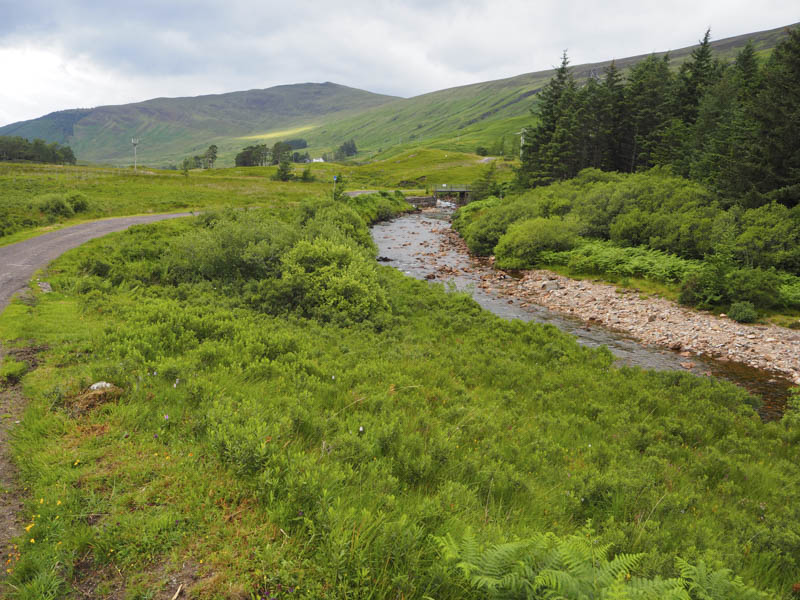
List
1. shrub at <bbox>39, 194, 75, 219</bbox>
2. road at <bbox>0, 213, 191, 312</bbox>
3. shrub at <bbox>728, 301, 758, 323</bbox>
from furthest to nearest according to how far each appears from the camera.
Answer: shrub at <bbox>39, 194, 75, 219</bbox>
shrub at <bbox>728, 301, 758, 323</bbox>
road at <bbox>0, 213, 191, 312</bbox>

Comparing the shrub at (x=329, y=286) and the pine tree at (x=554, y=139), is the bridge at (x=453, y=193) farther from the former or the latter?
the shrub at (x=329, y=286)

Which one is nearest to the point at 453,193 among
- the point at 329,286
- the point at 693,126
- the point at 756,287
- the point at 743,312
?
the point at 693,126

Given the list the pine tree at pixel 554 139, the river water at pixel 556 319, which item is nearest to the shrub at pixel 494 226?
the river water at pixel 556 319

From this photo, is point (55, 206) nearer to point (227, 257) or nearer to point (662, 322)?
point (227, 257)

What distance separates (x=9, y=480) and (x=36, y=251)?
804 inches

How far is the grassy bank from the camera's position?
4004 mm

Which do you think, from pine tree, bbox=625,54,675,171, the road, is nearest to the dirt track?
the road

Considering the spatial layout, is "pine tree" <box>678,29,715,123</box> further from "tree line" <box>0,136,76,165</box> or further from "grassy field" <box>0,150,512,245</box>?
"tree line" <box>0,136,76,165</box>

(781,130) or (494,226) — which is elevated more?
(781,130)

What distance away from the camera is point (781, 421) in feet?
38.1

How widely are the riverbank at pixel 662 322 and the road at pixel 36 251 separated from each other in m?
24.6

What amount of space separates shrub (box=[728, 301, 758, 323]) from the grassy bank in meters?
8.96

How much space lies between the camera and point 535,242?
1313 inches

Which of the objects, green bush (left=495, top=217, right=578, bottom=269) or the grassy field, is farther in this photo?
green bush (left=495, top=217, right=578, bottom=269)
